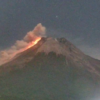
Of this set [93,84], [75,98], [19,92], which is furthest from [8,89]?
[93,84]

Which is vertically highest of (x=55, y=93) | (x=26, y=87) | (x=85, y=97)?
(x=26, y=87)

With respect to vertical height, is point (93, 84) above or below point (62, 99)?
above

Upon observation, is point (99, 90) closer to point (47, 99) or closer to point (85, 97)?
point (85, 97)

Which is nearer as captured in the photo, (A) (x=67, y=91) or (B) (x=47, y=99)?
(B) (x=47, y=99)

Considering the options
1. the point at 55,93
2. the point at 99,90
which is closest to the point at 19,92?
the point at 55,93

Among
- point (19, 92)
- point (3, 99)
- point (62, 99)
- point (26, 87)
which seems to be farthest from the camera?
point (26, 87)

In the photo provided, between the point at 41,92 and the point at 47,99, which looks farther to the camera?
the point at 41,92

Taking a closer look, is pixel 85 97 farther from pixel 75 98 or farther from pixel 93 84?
pixel 93 84

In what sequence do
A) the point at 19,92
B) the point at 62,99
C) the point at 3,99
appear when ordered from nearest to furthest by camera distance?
the point at 3,99 → the point at 62,99 → the point at 19,92

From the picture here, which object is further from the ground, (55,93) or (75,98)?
(55,93)
